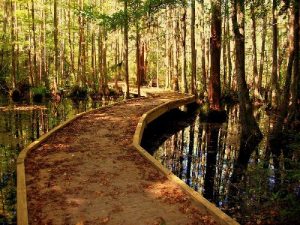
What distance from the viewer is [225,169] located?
408 inches

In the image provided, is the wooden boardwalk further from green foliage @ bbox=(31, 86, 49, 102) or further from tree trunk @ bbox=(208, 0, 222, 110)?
green foliage @ bbox=(31, 86, 49, 102)

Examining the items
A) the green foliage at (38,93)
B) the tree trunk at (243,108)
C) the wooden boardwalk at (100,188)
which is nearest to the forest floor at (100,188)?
the wooden boardwalk at (100,188)

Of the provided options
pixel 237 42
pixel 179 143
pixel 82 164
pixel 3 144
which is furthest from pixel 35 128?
pixel 237 42

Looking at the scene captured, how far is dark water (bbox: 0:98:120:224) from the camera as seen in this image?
25.8 ft

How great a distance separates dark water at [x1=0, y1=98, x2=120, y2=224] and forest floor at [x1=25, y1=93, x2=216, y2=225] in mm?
791

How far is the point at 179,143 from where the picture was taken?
14.0 meters

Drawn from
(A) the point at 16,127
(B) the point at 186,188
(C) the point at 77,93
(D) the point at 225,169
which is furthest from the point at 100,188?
(C) the point at 77,93

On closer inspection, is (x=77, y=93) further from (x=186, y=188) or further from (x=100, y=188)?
(x=186, y=188)

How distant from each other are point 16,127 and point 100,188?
10.1 meters

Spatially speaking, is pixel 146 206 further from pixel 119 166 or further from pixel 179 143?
pixel 179 143

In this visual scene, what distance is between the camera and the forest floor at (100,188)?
5.72 metres

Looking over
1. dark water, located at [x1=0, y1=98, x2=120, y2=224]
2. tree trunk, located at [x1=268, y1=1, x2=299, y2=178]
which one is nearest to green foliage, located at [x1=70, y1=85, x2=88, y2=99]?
dark water, located at [x1=0, y1=98, x2=120, y2=224]

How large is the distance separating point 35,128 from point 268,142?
32.8 ft

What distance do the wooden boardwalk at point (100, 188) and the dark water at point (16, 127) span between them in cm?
78
